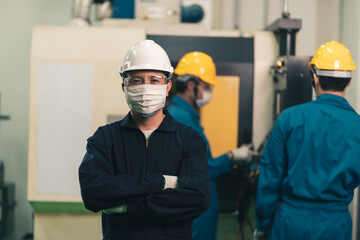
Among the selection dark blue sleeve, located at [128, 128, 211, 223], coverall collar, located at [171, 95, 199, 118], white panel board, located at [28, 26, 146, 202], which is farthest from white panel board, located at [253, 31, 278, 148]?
dark blue sleeve, located at [128, 128, 211, 223]

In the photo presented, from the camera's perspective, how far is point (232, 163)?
6.79 ft

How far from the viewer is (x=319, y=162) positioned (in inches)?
62.9

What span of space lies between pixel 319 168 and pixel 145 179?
746mm

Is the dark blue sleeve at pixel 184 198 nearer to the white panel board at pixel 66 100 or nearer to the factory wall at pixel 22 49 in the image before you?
the white panel board at pixel 66 100

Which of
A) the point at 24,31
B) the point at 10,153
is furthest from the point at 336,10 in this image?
the point at 10,153

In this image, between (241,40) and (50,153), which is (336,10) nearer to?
(241,40)

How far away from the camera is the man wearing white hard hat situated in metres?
1.22

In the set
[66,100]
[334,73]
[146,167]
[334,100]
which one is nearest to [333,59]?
[334,73]

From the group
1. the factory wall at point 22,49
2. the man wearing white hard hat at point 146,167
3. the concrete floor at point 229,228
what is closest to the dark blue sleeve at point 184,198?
the man wearing white hard hat at point 146,167

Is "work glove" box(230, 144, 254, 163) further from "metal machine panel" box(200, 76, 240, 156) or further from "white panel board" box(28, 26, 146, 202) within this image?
"white panel board" box(28, 26, 146, 202)

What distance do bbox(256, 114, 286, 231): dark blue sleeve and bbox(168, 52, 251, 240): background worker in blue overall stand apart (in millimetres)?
338

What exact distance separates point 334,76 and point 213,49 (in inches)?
29.9

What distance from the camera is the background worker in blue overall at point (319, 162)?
62.7 inches

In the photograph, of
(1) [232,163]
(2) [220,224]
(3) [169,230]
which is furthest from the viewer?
(2) [220,224]
